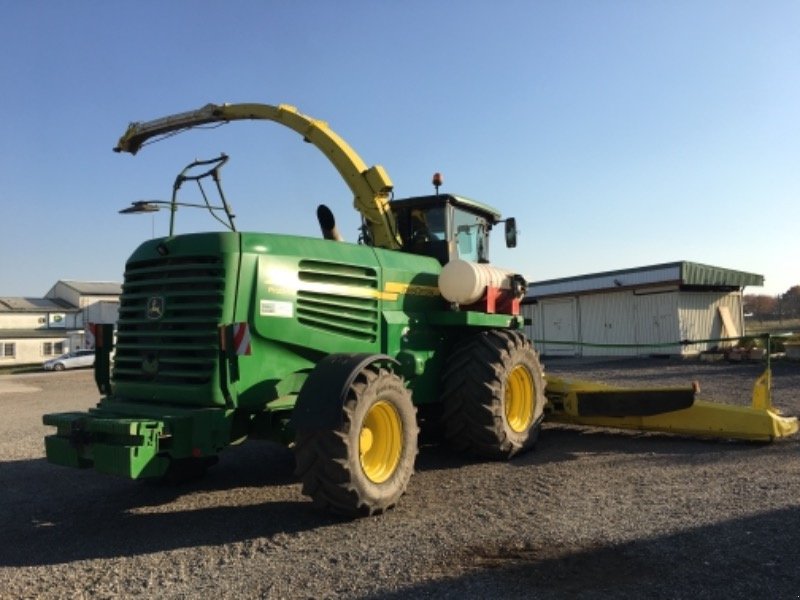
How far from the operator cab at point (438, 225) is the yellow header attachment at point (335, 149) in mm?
295

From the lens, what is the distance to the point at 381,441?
5.65m

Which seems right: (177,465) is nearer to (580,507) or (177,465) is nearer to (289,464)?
(289,464)

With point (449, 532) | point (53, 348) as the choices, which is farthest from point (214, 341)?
point (53, 348)

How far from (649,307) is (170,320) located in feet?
74.9

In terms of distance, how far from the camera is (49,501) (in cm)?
626

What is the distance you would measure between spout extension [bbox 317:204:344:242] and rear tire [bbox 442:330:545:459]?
1.90 meters

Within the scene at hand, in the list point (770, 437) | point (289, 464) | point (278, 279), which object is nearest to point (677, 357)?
point (770, 437)

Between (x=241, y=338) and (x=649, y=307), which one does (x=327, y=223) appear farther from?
(x=649, y=307)

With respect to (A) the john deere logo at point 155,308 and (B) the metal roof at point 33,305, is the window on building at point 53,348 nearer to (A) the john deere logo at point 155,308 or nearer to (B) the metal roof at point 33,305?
(B) the metal roof at point 33,305

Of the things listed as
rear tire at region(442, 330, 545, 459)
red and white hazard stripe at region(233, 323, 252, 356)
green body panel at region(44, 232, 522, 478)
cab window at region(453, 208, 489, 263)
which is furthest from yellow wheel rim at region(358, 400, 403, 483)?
cab window at region(453, 208, 489, 263)

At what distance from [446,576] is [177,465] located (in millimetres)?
3573

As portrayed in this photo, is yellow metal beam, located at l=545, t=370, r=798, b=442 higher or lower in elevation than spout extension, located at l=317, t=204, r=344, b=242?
lower

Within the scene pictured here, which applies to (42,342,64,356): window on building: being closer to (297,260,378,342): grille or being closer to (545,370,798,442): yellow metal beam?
(545,370,798,442): yellow metal beam

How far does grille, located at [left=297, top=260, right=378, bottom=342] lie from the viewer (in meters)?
5.84
